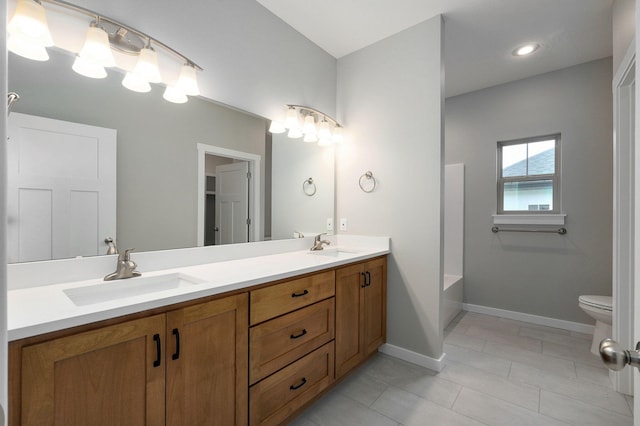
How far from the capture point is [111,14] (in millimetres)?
1299

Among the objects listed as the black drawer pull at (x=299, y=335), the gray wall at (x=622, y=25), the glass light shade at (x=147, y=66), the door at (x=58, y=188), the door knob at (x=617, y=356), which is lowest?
the black drawer pull at (x=299, y=335)

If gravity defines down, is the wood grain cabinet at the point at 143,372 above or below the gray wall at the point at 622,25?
below

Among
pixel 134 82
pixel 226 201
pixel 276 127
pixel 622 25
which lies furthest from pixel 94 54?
pixel 622 25

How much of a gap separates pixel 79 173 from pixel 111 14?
2.55 feet

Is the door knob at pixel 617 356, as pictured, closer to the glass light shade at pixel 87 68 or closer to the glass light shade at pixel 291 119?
the glass light shade at pixel 87 68

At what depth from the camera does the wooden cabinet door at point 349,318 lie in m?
1.78

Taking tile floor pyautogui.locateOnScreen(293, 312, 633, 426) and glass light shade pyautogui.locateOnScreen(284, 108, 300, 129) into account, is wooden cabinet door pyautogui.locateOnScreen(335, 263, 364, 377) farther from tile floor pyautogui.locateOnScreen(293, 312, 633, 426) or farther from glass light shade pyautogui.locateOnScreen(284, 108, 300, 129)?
glass light shade pyautogui.locateOnScreen(284, 108, 300, 129)

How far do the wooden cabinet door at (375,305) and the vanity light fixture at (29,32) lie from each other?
2.06 m

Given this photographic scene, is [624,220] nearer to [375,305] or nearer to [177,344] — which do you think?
[375,305]

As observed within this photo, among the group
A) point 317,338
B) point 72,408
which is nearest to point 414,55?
point 317,338

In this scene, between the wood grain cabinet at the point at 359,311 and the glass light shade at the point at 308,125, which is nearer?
the wood grain cabinet at the point at 359,311

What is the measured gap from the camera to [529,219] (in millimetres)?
2932

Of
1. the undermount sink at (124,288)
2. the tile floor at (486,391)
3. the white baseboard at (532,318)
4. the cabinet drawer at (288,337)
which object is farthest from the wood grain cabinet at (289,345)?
the white baseboard at (532,318)

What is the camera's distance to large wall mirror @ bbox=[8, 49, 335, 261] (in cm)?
117
